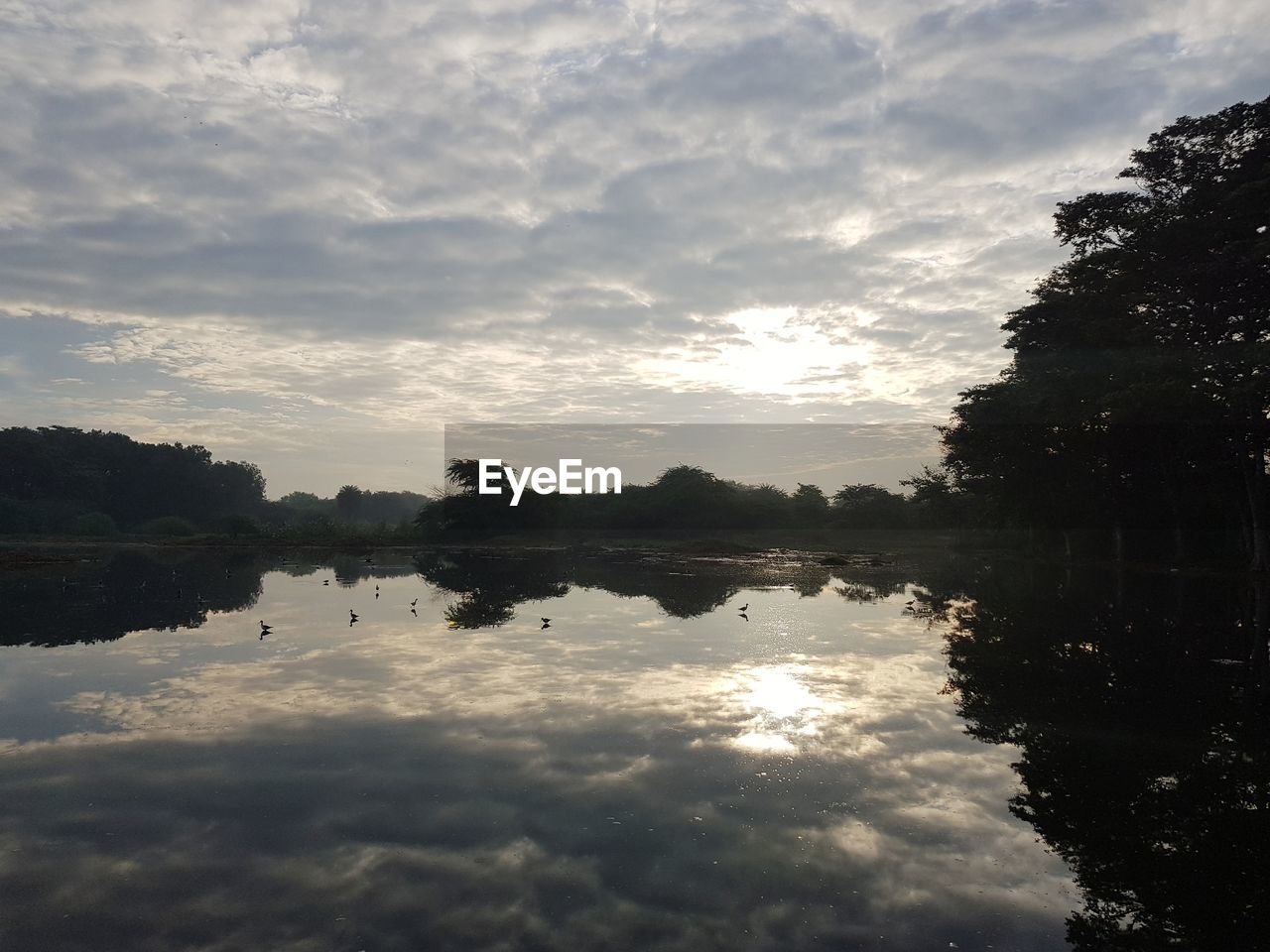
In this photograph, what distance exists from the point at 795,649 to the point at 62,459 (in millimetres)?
105042

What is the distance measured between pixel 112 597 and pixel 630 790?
993 inches

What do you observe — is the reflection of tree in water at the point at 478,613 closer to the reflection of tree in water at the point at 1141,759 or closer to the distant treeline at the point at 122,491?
the reflection of tree in water at the point at 1141,759

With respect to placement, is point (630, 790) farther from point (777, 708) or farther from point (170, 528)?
point (170, 528)

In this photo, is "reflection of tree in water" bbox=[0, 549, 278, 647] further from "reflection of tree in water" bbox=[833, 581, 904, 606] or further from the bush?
the bush

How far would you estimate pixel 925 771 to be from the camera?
8.66m

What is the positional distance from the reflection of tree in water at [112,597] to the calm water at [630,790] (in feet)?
5.18

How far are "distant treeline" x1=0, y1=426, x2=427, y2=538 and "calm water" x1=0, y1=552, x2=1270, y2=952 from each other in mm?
66830

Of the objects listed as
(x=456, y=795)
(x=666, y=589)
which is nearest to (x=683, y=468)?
(x=666, y=589)

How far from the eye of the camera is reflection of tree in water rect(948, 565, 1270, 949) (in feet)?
18.9

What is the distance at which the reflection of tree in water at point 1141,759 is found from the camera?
5.76 m

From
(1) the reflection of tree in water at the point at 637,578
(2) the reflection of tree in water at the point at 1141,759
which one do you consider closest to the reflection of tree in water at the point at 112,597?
(1) the reflection of tree in water at the point at 637,578

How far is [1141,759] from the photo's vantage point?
29.7 feet

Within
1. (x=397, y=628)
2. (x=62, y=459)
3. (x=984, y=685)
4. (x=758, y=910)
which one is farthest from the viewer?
(x=62, y=459)

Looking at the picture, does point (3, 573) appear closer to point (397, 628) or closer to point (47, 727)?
point (397, 628)
